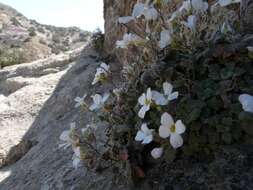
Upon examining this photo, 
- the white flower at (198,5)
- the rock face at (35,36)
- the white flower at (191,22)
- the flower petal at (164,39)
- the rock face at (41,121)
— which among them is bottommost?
the rock face at (35,36)

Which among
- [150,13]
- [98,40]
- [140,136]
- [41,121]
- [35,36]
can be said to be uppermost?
[150,13]

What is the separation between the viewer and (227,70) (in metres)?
2.34

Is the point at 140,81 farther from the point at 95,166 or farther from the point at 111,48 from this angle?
the point at 111,48

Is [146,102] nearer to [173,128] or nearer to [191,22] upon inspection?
[173,128]

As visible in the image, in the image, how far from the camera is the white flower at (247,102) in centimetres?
202

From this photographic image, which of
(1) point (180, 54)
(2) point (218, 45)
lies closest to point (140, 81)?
(1) point (180, 54)

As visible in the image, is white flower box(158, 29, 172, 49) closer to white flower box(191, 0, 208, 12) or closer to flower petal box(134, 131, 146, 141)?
white flower box(191, 0, 208, 12)

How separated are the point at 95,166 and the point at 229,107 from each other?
1.00 metres

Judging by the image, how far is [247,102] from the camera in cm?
202

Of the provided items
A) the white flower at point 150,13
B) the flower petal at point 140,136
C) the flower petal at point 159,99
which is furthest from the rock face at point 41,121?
the white flower at point 150,13

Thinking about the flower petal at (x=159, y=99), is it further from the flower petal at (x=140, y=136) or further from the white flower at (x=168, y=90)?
the flower petal at (x=140, y=136)

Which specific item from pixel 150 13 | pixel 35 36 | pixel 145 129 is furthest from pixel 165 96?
pixel 35 36

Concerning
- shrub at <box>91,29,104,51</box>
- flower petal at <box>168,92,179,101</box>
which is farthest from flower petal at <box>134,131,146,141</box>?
shrub at <box>91,29,104,51</box>

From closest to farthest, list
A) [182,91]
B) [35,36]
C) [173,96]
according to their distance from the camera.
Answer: [173,96] < [182,91] < [35,36]
